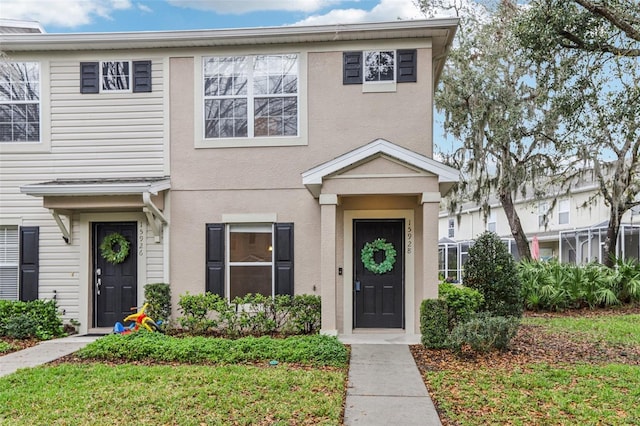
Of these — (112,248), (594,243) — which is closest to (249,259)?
(112,248)

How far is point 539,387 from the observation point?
582cm

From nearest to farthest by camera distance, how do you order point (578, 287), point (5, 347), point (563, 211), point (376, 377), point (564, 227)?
point (376, 377)
point (5, 347)
point (578, 287)
point (564, 227)
point (563, 211)

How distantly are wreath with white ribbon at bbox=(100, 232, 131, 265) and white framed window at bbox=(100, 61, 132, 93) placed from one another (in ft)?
9.50

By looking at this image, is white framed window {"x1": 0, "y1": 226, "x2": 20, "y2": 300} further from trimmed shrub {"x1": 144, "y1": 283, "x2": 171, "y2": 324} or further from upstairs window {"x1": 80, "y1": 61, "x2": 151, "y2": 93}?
upstairs window {"x1": 80, "y1": 61, "x2": 151, "y2": 93}

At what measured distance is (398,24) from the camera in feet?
29.0

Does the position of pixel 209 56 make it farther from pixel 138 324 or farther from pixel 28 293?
Answer: pixel 28 293

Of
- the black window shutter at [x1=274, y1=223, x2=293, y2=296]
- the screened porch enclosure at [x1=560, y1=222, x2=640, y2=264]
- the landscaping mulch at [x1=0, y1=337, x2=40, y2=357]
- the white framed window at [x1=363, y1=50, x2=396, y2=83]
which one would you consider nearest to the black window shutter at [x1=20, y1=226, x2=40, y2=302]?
the landscaping mulch at [x1=0, y1=337, x2=40, y2=357]

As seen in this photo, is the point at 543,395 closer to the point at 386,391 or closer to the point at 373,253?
the point at 386,391

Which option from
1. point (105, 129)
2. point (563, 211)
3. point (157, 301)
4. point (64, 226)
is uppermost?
point (105, 129)

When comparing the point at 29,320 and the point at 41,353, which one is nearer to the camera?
the point at 41,353

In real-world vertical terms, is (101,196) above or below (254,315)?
above

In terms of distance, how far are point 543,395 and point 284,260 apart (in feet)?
16.4

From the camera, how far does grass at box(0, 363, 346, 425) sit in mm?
4824

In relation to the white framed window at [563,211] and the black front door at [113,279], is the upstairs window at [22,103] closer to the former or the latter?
the black front door at [113,279]
